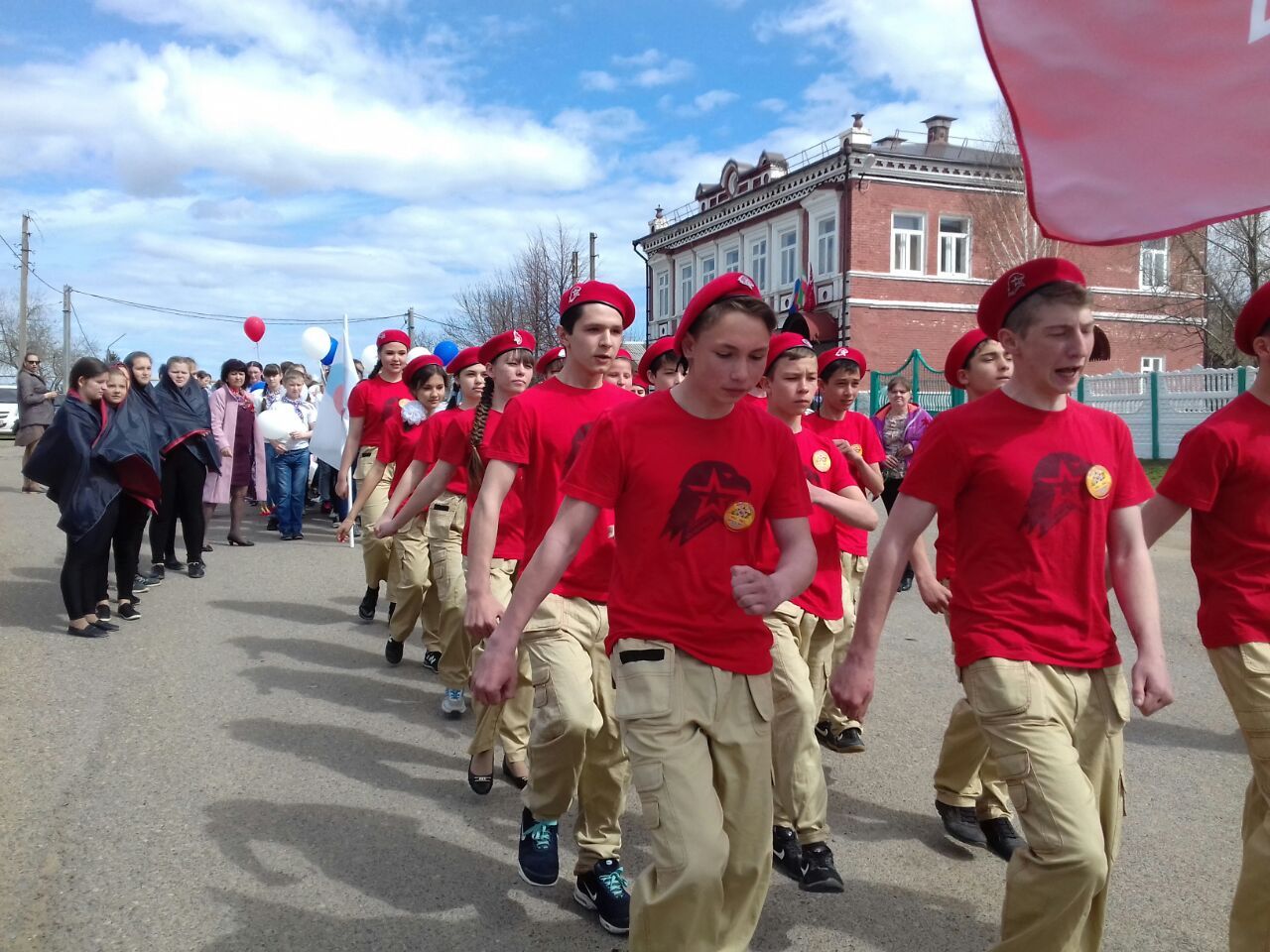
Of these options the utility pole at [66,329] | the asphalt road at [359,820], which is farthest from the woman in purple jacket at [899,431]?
the utility pole at [66,329]

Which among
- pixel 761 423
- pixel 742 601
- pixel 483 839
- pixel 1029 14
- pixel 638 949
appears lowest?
pixel 483 839

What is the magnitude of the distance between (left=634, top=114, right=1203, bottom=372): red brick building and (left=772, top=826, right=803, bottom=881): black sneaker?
31.5 m

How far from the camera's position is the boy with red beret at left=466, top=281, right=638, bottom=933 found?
3.87m

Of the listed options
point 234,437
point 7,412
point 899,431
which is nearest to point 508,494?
point 899,431

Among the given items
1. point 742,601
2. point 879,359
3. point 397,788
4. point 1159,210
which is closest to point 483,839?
point 397,788

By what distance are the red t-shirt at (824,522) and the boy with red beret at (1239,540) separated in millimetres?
1604

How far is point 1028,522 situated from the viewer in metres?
3.13

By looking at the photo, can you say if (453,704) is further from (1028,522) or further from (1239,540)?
(1239,540)

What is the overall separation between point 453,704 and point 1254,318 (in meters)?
4.56

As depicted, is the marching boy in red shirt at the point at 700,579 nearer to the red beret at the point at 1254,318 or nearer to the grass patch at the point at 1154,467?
the red beret at the point at 1254,318

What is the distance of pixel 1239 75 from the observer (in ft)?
5.37

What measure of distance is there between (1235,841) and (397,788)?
3.56 m

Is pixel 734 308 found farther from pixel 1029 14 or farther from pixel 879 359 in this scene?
pixel 879 359

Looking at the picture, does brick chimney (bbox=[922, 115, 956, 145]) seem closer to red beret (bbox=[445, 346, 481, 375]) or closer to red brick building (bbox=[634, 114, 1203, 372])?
red brick building (bbox=[634, 114, 1203, 372])
